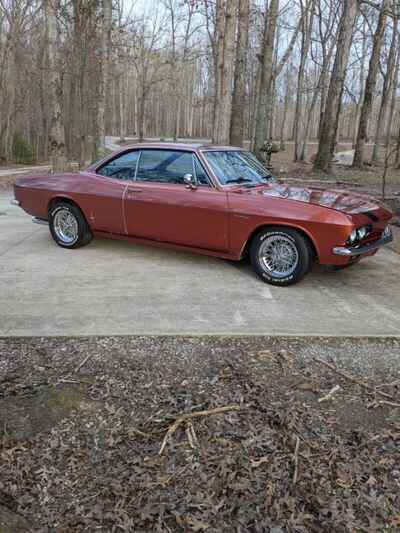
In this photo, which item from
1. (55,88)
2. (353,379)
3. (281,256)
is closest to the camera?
(353,379)

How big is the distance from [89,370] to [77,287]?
1.88m

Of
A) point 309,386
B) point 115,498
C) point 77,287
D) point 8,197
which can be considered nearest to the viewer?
point 115,498

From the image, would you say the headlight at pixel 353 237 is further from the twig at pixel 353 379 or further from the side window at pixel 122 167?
the side window at pixel 122 167

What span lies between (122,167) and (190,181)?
121cm

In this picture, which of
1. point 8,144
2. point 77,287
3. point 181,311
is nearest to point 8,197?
point 77,287

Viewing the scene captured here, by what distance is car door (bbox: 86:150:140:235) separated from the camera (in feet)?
19.4

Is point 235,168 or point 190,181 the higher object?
point 235,168

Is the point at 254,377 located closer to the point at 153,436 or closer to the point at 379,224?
the point at 153,436

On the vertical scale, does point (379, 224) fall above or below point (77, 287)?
above

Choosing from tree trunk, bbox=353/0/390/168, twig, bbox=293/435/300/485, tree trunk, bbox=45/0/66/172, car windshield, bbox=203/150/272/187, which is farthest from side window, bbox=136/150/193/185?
tree trunk, bbox=353/0/390/168

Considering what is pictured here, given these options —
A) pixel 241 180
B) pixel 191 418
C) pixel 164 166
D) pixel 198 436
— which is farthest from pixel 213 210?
pixel 198 436

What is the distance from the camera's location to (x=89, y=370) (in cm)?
325

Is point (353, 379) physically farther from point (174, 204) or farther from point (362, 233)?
point (174, 204)

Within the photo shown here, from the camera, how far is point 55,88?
12.7 m
